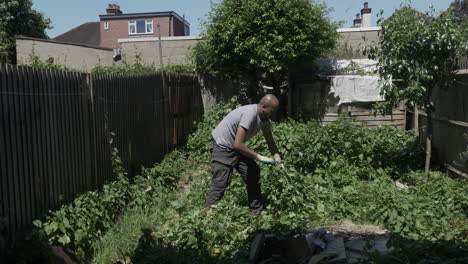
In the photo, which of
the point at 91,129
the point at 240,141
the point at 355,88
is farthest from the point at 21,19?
the point at 240,141

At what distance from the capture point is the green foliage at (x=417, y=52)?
720 cm

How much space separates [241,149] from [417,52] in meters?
3.88

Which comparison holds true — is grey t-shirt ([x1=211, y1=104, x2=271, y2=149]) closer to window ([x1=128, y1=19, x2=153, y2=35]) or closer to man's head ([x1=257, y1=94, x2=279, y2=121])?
man's head ([x1=257, y1=94, x2=279, y2=121])

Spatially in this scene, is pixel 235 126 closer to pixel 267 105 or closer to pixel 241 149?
pixel 241 149

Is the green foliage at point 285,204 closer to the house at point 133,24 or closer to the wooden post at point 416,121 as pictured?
the wooden post at point 416,121

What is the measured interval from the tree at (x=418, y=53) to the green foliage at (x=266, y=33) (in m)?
3.47

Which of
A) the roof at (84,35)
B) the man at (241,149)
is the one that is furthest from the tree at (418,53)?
the roof at (84,35)

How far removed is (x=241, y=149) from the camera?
5.36 m

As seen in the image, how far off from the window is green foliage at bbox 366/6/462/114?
122ft

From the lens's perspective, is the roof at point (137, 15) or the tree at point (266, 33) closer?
the tree at point (266, 33)

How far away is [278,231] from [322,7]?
8632 mm

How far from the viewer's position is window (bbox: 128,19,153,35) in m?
42.7

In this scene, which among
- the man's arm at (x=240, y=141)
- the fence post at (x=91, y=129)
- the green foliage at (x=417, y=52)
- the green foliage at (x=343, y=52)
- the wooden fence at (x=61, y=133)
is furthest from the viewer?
the green foliage at (x=343, y=52)

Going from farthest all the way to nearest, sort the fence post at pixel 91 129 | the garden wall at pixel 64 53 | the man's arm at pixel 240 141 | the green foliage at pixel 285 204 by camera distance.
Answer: the garden wall at pixel 64 53 < the fence post at pixel 91 129 < the man's arm at pixel 240 141 < the green foliage at pixel 285 204
